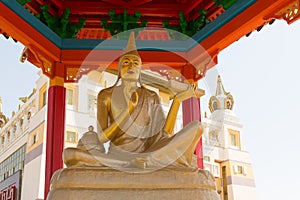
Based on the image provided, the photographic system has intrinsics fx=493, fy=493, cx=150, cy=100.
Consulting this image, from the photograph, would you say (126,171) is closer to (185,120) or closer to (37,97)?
(185,120)

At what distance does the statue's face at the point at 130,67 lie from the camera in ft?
12.2

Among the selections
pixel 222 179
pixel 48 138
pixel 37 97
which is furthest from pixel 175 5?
pixel 222 179

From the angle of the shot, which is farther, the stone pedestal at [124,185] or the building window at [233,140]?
the building window at [233,140]

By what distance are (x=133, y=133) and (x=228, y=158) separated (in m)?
11.8

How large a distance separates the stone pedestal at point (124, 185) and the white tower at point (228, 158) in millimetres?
11304

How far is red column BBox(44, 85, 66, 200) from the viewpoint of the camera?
5324 millimetres

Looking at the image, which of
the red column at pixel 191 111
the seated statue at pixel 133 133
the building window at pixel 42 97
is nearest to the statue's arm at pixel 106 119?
the seated statue at pixel 133 133

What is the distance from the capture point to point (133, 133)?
3549mm

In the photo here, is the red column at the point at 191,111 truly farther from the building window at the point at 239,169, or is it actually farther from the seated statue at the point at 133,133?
the building window at the point at 239,169

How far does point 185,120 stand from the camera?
5.78 metres

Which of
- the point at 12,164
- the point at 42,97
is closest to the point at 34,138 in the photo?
the point at 42,97

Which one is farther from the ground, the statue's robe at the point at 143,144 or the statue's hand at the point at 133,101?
the statue's hand at the point at 133,101

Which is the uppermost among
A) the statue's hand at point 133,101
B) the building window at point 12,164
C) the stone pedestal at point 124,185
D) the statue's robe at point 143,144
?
the building window at point 12,164

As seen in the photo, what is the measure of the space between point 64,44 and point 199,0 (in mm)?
1686
